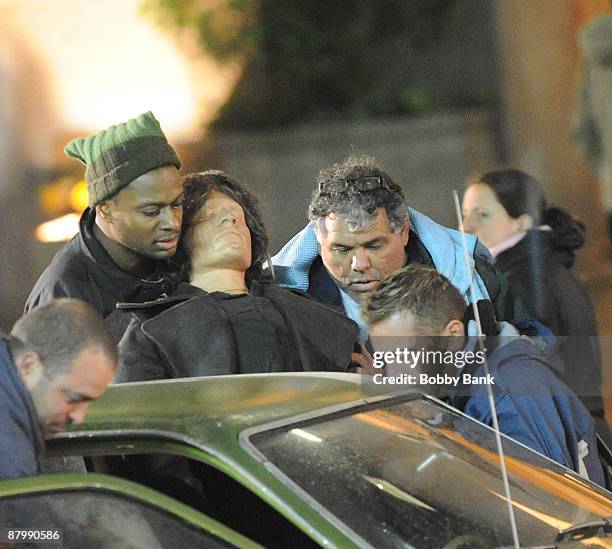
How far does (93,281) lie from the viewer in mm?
3617

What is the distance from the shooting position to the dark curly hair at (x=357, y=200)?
147 inches

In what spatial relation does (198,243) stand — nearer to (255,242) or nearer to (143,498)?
(255,242)

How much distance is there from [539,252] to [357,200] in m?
1.00

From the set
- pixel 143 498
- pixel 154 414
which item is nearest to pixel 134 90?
pixel 154 414

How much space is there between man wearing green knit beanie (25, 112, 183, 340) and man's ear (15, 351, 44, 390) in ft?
3.29

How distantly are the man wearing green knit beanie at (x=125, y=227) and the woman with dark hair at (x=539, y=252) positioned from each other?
3.96ft

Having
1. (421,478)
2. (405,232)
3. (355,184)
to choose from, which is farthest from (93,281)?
(421,478)

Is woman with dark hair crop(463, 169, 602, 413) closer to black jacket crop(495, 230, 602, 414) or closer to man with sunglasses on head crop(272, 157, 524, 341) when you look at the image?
black jacket crop(495, 230, 602, 414)

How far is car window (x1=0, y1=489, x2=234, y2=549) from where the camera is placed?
235cm

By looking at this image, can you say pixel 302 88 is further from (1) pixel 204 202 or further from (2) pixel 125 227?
(2) pixel 125 227

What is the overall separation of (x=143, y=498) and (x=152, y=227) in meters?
1.43

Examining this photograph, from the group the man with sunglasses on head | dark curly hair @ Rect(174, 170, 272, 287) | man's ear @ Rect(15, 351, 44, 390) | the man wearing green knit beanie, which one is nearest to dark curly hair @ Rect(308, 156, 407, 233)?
the man with sunglasses on head

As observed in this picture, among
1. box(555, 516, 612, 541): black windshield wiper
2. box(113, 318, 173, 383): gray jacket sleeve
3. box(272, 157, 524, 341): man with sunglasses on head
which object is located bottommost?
box(555, 516, 612, 541): black windshield wiper

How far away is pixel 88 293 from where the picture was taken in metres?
3.58
